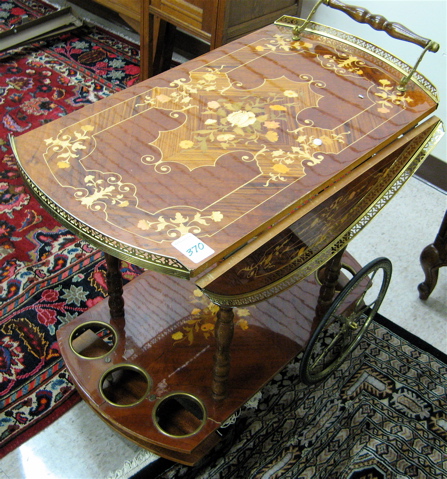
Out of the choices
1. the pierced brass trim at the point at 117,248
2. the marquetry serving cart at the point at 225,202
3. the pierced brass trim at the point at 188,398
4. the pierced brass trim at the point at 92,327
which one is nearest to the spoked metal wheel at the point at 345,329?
the marquetry serving cart at the point at 225,202

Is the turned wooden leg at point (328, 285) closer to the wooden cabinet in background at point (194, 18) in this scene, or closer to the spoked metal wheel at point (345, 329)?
the spoked metal wheel at point (345, 329)

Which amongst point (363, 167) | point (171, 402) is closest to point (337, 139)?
point (363, 167)

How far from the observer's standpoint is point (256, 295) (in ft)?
4.64

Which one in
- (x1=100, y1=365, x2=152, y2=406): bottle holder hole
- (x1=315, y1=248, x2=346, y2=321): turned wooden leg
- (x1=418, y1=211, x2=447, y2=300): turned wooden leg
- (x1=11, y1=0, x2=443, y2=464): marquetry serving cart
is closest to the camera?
(x1=11, y1=0, x2=443, y2=464): marquetry serving cart

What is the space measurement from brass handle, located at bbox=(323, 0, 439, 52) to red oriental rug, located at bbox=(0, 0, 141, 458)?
1.22 meters

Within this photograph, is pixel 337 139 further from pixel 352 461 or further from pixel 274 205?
pixel 352 461

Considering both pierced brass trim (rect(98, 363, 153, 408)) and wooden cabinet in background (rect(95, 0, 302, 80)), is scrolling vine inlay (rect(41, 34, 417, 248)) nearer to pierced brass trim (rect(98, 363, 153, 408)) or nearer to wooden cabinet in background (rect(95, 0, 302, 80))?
pierced brass trim (rect(98, 363, 153, 408))

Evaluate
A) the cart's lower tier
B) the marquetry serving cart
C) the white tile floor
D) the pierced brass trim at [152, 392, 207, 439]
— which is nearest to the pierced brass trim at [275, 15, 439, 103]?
the marquetry serving cart

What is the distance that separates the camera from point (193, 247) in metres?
1.21

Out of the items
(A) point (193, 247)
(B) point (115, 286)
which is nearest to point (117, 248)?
(A) point (193, 247)

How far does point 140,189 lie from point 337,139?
55 cm

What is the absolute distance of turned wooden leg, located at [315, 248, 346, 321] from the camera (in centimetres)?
184

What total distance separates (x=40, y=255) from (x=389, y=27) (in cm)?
152

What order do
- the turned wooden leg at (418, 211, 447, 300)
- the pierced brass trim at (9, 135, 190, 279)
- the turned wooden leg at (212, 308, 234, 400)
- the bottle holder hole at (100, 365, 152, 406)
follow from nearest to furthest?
the pierced brass trim at (9, 135, 190, 279)
the turned wooden leg at (212, 308, 234, 400)
the bottle holder hole at (100, 365, 152, 406)
the turned wooden leg at (418, 211, 447, 300)
